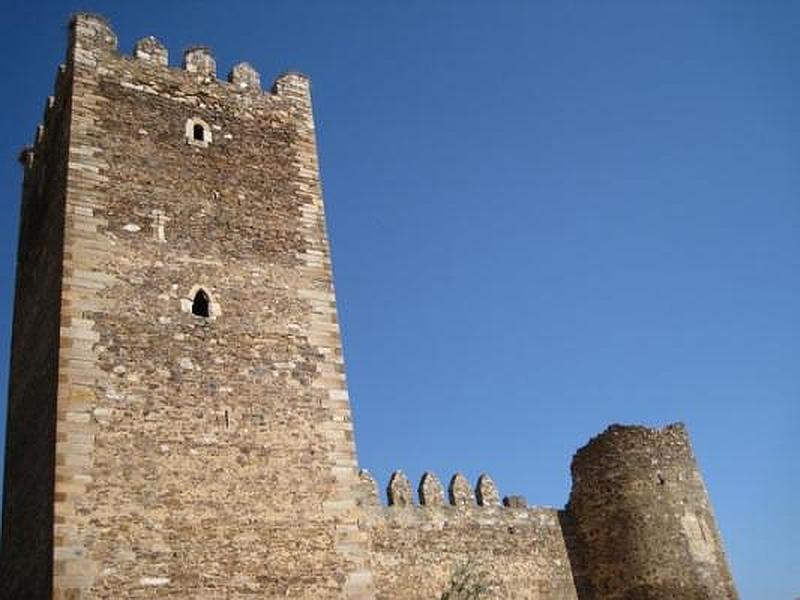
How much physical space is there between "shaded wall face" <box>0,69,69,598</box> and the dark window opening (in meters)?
1.78

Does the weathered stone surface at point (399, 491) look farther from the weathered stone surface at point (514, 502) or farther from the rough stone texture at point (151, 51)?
the rough stone texture at point (151, 51)

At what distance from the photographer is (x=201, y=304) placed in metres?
12.4

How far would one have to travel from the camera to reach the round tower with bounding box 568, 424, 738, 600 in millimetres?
16922


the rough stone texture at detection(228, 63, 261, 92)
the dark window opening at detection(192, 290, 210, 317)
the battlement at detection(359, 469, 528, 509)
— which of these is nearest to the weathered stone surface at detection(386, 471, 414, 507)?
the battlement at detection(359, 469, 528, 509)

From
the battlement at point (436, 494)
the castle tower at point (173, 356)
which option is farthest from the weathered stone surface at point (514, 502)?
the castle tower at point (173, 356)

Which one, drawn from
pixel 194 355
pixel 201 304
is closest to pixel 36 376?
pixel 194 355

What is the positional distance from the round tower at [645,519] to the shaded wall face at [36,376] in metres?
10.9

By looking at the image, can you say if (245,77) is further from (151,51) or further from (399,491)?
(399,491)

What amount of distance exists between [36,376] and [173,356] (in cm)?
215

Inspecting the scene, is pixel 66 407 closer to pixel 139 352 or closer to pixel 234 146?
pixel 139 352

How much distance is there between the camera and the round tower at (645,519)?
55.5 ft

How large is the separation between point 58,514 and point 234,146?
6410 mm

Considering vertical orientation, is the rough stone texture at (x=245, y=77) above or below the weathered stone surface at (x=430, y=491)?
above

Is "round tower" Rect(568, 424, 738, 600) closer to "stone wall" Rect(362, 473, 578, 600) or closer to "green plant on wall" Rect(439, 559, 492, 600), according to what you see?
"stone wall" Rect(362, 473, 578, 600)
